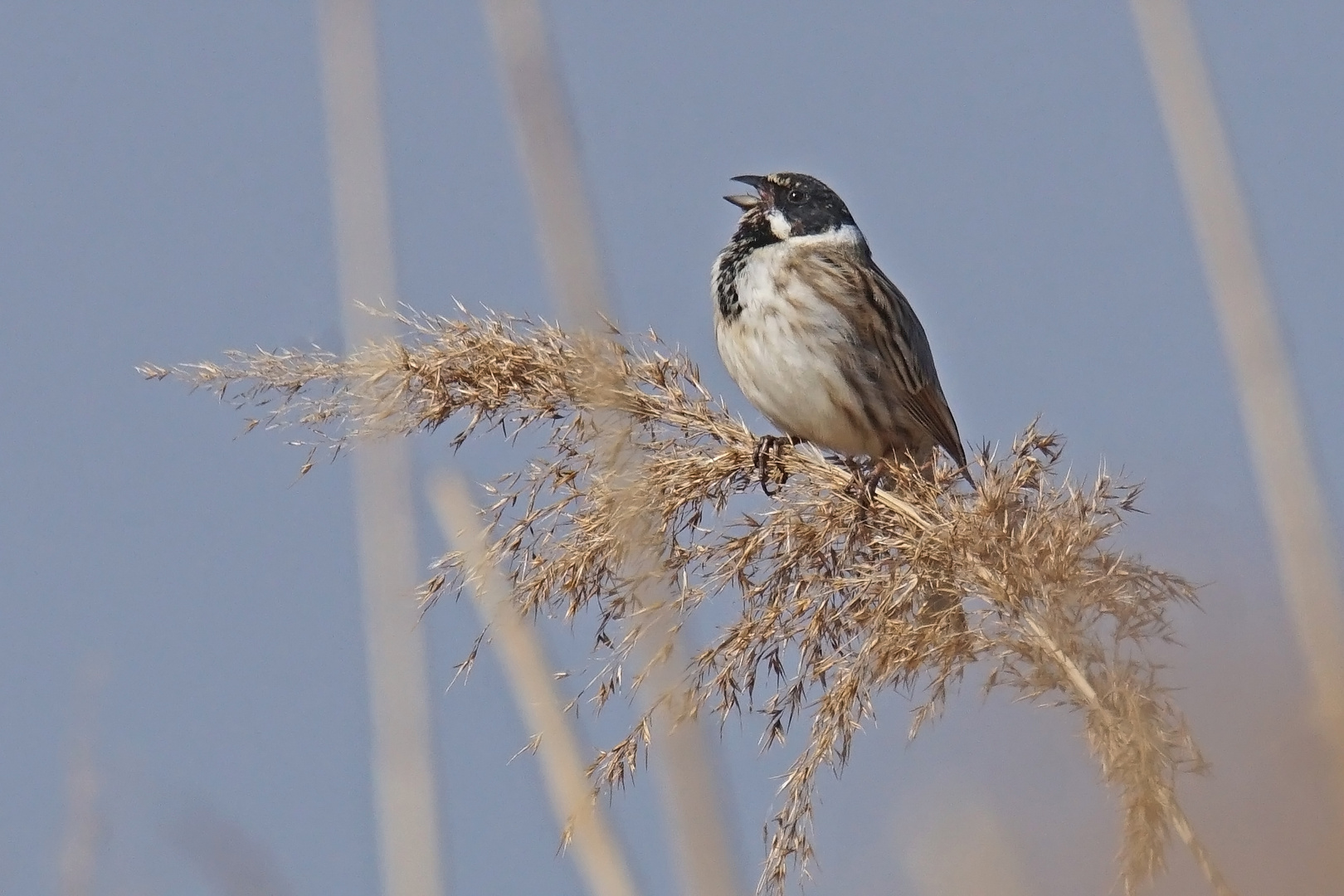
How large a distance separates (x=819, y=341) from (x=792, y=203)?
58cm

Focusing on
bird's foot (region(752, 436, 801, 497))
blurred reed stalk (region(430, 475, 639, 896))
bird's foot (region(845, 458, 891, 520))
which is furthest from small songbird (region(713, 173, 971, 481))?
blurred reed stalk (region(430, 475, 639, 896))

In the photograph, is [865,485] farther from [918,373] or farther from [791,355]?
[918,373]

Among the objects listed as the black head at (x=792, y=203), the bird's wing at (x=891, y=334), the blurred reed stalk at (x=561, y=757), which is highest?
the black head at (x=792, y=203)

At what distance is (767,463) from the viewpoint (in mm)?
3031

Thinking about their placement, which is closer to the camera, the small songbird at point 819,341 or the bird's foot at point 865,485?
the bird's foot at point 865,485

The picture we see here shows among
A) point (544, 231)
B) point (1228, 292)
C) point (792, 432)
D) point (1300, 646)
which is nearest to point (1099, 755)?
point (1300, 646)

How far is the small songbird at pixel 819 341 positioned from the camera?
445cm

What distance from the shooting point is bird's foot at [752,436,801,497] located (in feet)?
9.74

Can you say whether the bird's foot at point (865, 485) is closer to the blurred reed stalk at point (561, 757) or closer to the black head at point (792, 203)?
the blurred reed stalk at point (561, 757)

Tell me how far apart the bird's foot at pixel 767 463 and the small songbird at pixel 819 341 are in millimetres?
1196

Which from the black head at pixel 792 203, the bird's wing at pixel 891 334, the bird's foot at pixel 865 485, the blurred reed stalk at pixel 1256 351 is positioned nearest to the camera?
the blurred reed stalk at pixel 1256 351

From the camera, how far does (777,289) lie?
449 cm

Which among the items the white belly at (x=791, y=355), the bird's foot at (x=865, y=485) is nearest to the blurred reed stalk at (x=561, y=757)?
the bird's foot at (x=865, y=485)

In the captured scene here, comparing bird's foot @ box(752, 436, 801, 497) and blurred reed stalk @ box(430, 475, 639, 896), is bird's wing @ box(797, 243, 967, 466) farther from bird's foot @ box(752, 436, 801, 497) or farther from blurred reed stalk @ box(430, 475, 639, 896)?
blurred reed stalk @ box(430, 475, 639, 896)
